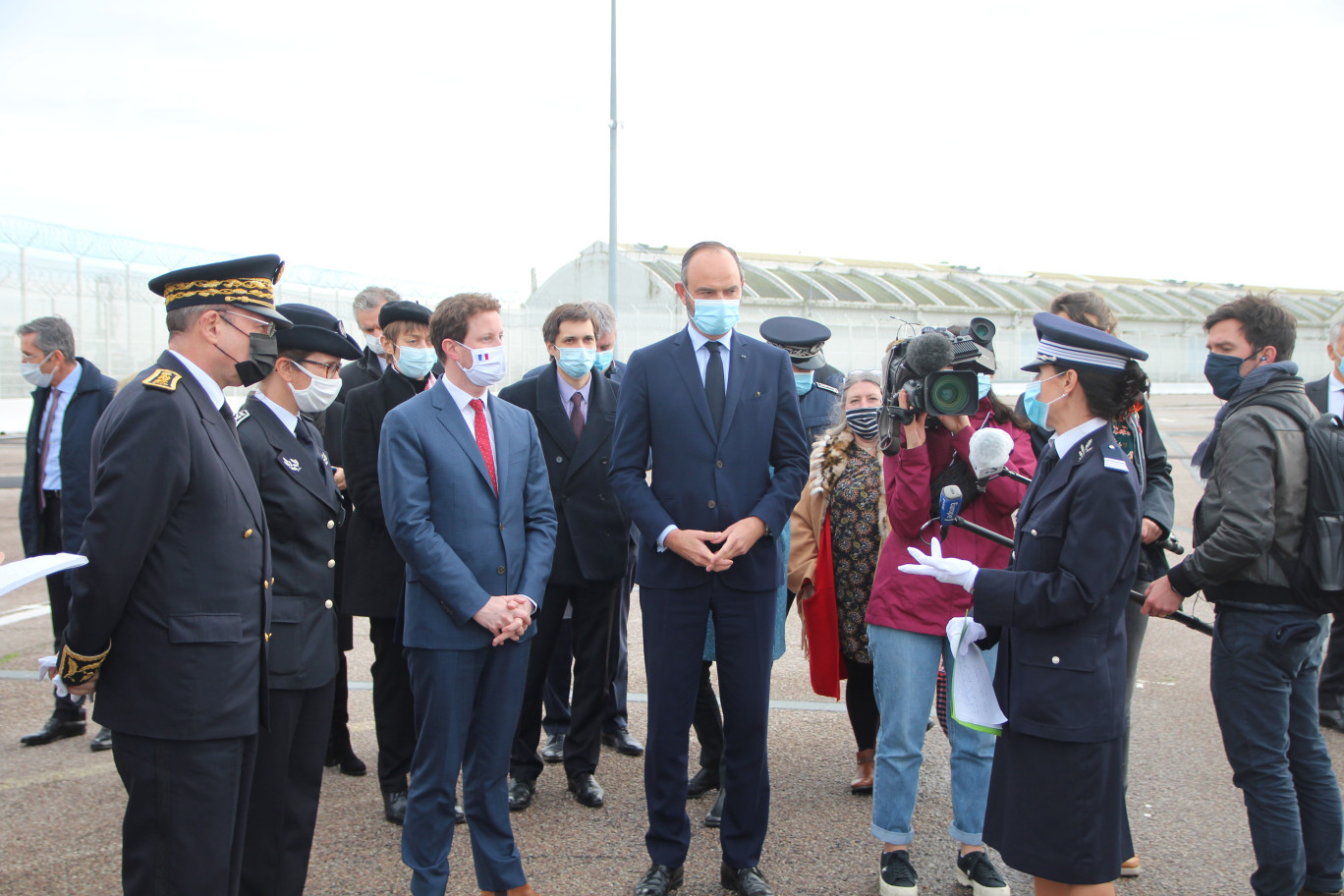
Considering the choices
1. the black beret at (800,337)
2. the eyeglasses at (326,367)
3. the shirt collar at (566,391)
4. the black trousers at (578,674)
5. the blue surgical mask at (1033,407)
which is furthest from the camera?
the black beret at (800,337)

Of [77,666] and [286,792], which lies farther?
[286,792]

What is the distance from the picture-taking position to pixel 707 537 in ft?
11.8

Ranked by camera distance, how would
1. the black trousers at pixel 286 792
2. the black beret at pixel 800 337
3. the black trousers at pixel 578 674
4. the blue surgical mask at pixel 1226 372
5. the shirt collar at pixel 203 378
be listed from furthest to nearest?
Result: 1. the black beret at pixel 800 337
2. the black trousers at pixel 578 674
3. the blue surgical mask at pixel 1226 372
4. the black trousers at pixel 286 792
5. the shirt collar at pixel 203 378

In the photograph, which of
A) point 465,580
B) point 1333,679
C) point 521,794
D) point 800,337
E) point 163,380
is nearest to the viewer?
point 163,380

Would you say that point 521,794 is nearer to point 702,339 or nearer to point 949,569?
point 702,339

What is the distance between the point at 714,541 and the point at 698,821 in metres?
1.54

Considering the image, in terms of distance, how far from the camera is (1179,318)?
41250 millimetres

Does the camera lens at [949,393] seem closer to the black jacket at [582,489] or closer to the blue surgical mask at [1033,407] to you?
the blue surgical mask at [1033,407]

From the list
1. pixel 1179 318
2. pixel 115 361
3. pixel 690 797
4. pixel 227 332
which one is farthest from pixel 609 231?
pixel 1179 318

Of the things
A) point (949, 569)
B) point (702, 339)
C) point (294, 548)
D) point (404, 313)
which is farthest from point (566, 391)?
point (949, 569)

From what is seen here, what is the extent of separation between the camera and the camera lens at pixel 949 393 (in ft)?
11.1

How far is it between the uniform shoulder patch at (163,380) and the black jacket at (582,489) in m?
2.14

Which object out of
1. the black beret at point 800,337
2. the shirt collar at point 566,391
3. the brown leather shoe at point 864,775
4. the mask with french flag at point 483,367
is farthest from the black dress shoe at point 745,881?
the black beret at point 800,337

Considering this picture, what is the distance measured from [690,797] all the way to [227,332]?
3.10 meters
